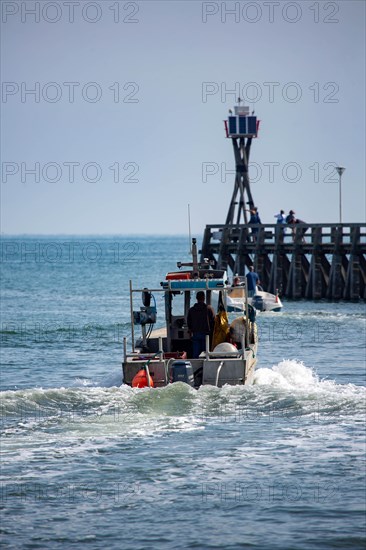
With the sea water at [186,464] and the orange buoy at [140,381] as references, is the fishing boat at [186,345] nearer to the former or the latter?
the orange buoy at [140,381]

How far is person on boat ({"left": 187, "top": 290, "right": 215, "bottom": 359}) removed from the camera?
21.3 metres

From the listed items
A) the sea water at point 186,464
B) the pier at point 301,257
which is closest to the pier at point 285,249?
the pier at point 301,257

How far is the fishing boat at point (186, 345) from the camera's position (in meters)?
20.2

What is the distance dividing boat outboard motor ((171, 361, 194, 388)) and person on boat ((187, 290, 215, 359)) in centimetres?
141

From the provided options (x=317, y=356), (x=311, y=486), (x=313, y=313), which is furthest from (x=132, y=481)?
(x=313, y=313)

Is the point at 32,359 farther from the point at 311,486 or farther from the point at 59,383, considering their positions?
the point at 311,486

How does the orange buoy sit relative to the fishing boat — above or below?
below

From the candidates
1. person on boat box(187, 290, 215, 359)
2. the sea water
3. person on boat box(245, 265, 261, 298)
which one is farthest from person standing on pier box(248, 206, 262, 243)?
person on boat box(187, 290, 215, 359)

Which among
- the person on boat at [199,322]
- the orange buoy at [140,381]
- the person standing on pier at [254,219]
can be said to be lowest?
the orange buoy at [140,381]

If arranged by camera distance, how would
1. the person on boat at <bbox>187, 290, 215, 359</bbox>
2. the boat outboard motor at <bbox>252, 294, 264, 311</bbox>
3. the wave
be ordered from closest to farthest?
1. the wave
2. the person on boat at <bbox>187, 290, 215, 359</bbox>
3. the boat outboard motor at <bbox>252, 294, 264, 311</bbox>

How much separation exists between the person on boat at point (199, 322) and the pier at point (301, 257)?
948 inches

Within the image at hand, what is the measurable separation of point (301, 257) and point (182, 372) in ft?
102

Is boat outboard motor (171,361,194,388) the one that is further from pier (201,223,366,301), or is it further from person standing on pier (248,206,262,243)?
person standing on pier (248,206,262,243)

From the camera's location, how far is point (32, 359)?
31.0 m
